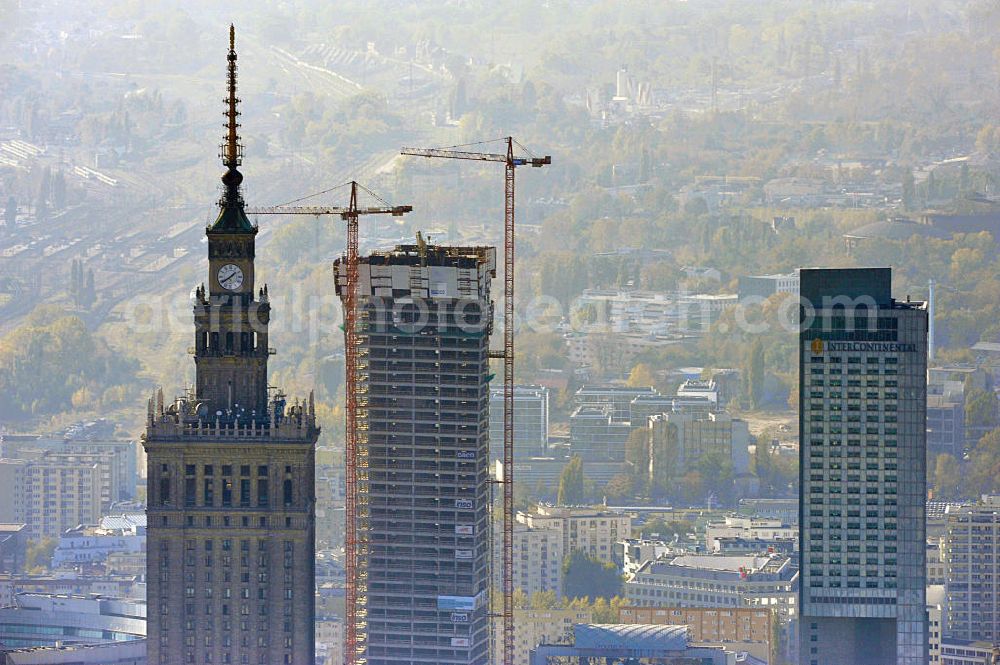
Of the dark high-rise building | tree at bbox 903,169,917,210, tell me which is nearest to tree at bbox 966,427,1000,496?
tree at bbox 903,169,917,210

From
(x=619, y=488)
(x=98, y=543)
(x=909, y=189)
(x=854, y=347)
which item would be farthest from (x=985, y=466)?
(x=854, y=347)

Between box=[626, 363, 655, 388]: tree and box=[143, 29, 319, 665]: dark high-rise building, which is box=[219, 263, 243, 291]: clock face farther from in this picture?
box=[626, 363, 655, 388]: tree

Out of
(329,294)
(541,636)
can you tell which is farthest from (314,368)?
(541,636)

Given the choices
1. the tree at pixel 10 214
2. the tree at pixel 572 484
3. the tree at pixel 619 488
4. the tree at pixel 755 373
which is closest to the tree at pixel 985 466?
the tree at pixel 755 373

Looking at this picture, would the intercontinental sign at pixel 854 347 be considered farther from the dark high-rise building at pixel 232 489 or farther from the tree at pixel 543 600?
the tree at pixel 543 600

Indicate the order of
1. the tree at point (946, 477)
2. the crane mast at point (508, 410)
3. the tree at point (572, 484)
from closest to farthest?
the crane mast at point (508, 410) < the tree at point (946, 477) < the tree at point (572, 484)

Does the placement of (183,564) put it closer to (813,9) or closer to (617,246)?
(617,246)
